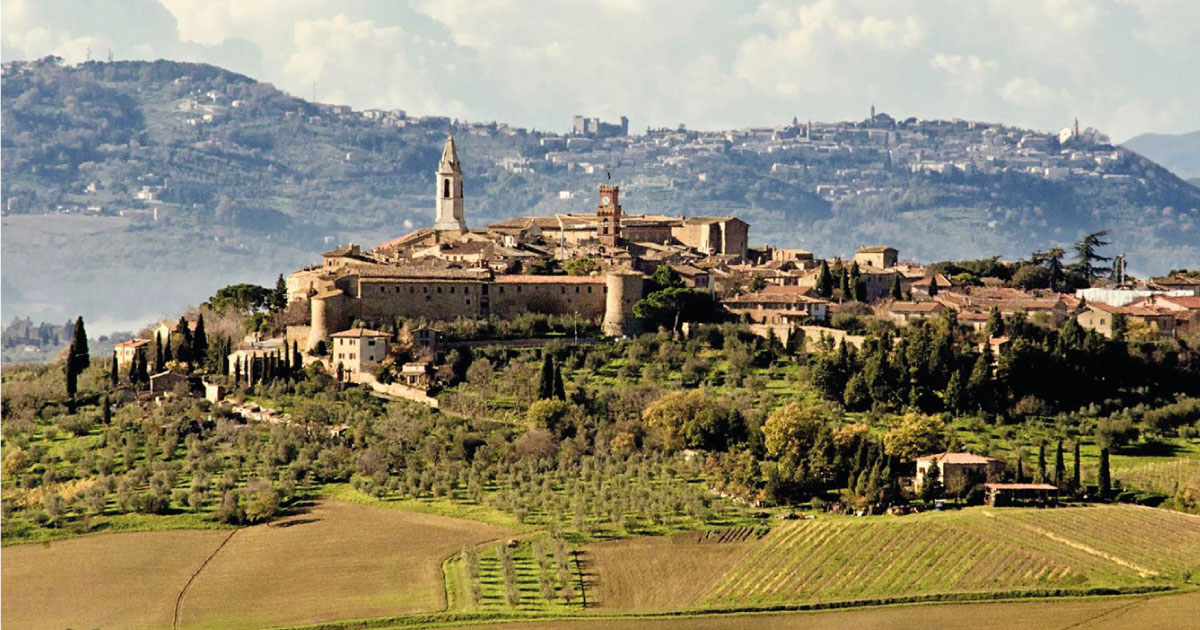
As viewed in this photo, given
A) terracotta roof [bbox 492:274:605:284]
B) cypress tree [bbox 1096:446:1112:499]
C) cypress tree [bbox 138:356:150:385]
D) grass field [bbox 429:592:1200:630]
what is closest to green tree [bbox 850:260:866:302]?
terracotta roof [bbox 492:274:605:284]

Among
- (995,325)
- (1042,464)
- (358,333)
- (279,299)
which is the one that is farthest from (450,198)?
(1042,464)

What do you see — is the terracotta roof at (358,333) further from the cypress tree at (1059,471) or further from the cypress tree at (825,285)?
the cypress tree at (1059,471)

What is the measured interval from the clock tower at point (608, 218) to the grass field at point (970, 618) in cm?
3802

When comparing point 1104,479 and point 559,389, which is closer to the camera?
point 1104,479

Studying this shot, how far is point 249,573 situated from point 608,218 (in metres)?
39.8

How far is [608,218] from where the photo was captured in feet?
279

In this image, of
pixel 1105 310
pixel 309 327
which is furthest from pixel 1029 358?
pixel 309 327

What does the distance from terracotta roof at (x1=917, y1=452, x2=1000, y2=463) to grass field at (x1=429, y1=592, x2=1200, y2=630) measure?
8.36 meters

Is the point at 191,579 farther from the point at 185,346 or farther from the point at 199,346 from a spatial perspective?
the point at 185,346

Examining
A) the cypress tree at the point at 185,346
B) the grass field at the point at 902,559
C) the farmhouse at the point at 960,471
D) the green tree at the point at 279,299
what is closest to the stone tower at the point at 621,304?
the green tree at the point at 279,299

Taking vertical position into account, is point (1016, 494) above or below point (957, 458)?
below

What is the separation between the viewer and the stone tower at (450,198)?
→ 84.8m

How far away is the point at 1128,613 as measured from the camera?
4297 centimetres

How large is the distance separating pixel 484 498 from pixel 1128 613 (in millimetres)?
17433
